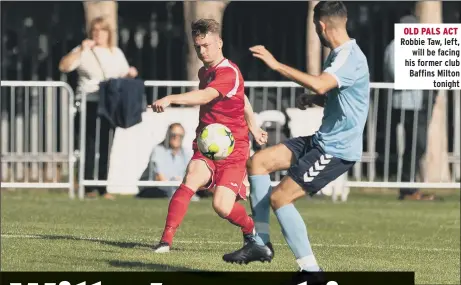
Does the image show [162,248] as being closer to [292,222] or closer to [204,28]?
[204,28]

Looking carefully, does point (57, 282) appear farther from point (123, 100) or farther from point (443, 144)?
point (443, 144)

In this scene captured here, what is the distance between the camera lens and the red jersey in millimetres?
12594

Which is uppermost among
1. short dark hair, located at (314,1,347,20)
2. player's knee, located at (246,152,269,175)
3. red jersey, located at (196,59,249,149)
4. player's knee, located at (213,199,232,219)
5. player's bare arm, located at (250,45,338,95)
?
short dark hair, located at (314,1,347,20)

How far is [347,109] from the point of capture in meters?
11.1

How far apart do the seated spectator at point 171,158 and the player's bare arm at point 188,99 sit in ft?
27.2

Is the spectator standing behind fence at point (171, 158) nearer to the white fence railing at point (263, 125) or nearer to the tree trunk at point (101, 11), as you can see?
the white fence railing at point (263, 125)

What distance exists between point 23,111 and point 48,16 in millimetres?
2764

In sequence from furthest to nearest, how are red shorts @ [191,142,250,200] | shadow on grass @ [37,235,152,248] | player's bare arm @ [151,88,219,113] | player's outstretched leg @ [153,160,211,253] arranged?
shadow on grass @ [37,235,152,248] < red shorts @ [191,142,250,200] < player's outstretched leg @ [153,160,211,253] < player's bare arm @ [151,88,219,113]

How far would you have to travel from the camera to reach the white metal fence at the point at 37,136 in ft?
69.5

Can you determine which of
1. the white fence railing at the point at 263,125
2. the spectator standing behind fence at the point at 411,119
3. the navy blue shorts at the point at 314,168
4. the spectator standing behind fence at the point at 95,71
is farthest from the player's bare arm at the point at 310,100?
the spectator standing behind fence at the point at 411,119

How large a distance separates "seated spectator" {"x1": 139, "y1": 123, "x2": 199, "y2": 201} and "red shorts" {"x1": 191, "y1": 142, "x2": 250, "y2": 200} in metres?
7.59

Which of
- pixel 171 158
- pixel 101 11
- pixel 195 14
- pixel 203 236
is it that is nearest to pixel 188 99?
pixel 203 236

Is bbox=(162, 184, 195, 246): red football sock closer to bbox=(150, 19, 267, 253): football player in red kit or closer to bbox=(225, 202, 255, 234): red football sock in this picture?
bbox=(150, 19, 267, 253): football player in red kit

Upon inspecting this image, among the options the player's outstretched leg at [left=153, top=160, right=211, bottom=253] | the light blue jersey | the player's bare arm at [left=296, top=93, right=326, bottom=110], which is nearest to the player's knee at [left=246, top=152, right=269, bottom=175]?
the light blue jersey
